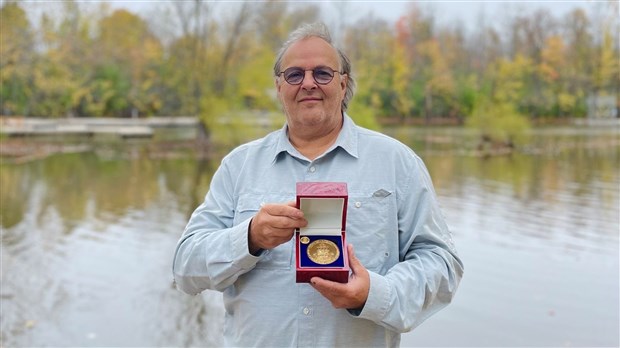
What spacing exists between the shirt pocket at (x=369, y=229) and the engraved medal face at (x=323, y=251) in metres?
0.14

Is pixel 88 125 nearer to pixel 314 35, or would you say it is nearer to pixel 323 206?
pixel 314 35

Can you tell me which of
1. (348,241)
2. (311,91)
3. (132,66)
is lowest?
(348,241)

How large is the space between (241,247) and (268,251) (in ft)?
0.35

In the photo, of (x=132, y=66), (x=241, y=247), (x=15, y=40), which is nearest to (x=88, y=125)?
(x=132, y=66)

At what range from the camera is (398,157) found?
71.4 inches

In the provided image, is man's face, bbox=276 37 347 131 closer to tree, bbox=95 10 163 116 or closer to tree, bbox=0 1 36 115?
tree, bbox=0 1 36 115

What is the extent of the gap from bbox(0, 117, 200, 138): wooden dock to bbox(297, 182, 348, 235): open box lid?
86.4 feet

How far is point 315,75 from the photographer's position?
6.02 feet

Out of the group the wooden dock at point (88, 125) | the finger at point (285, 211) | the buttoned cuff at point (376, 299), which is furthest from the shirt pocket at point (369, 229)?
the wooden dock at point (88, 125)

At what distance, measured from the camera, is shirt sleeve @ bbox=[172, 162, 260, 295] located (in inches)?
66.9

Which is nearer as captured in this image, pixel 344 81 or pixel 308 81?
pixel 308 81

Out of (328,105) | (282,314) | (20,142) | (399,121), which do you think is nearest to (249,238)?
(282,314)

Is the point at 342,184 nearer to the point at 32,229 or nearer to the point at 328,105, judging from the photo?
the point at 328,105

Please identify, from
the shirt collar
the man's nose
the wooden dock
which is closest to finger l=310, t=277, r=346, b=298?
the shirt collar
